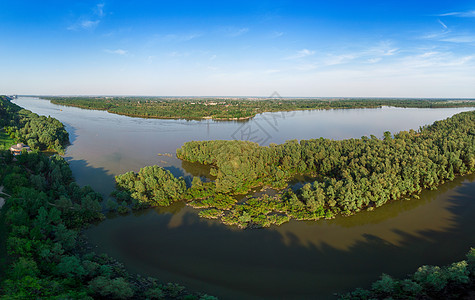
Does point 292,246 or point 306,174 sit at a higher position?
point 306,174

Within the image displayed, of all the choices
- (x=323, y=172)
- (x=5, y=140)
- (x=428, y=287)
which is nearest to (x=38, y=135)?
(x=5, y=140)

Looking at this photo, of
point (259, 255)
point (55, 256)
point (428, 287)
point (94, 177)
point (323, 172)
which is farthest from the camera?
point (323, 172)

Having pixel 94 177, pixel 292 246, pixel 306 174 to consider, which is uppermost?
pixel 306 174

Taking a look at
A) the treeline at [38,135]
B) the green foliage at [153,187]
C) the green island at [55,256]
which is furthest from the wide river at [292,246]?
the treeline at [38,135]

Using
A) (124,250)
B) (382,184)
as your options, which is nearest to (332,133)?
(382,184)

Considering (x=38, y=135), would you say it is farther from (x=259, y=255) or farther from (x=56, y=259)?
(x=259, y=255)

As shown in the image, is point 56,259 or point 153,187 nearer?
point 56,259

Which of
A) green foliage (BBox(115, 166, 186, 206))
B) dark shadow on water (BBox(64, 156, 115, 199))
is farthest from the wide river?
green foliage (BBox(115, 166, 186, 206))
